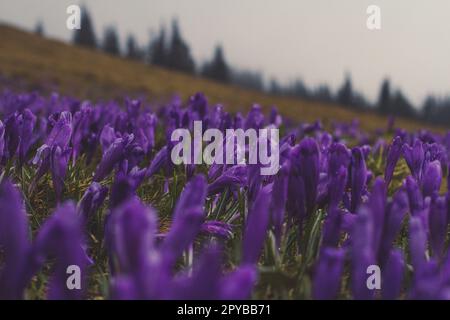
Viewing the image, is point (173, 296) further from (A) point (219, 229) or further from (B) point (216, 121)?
(B) point (216, 121)

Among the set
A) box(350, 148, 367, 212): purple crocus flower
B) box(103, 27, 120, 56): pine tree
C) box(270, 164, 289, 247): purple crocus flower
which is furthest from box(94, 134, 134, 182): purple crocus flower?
box(103, 27, 120, 56): pine tree

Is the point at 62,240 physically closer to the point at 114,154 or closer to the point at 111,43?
the point at 114,154

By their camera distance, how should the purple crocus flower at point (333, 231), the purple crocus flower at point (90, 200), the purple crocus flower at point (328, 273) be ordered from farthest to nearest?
the purple crocus flower at point (90, 200) < the purple crocus flower at point (333, 231) < the purple crocus flower at point (328, 273)

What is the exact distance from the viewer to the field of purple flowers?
121 cm

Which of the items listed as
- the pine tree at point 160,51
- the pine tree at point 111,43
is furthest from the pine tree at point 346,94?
the pine tree at point 111,43

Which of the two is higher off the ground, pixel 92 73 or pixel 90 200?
pixel 92 73

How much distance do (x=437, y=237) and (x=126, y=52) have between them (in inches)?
3569

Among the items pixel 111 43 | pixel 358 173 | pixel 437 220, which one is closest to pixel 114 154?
pixel 358 173

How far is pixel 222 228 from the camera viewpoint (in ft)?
6.89

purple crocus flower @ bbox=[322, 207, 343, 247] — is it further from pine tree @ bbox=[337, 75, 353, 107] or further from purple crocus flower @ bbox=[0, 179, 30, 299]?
pine tree @ bbox=[337, 75, 353, 107]

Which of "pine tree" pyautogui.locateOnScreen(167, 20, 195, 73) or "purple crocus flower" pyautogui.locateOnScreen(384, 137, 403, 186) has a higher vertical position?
"pine tree" pyautogui.locateOnScreen(167, 20, 195, 73)

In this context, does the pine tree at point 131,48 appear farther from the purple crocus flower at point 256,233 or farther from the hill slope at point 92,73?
the purple crocus flower at point 256,233

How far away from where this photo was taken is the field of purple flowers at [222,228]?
1211 mm
